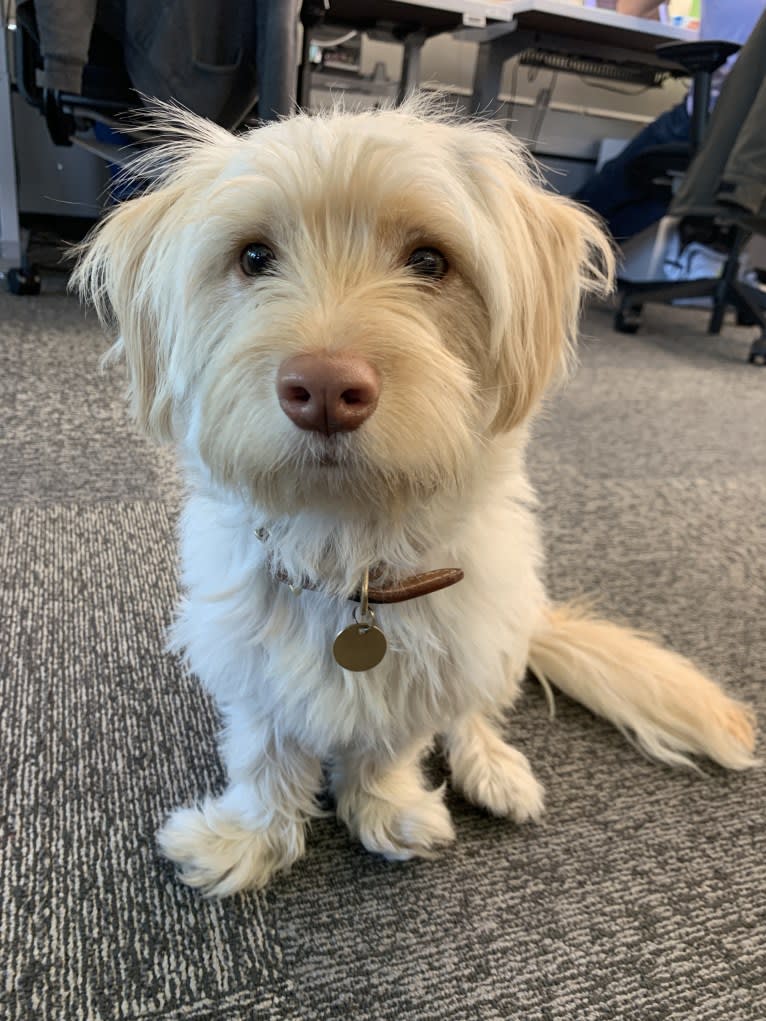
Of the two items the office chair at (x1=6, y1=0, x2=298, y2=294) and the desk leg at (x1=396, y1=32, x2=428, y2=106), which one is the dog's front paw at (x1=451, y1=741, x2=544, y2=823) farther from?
the desk leg at (x1=396, y1=32, x2=428, y2=106)

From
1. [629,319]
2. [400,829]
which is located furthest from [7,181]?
[400,829]

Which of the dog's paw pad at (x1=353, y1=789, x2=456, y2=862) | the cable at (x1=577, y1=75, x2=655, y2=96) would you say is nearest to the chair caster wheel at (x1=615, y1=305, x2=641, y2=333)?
the cable at (x1=577, y1=75, x2=655, y2=96)

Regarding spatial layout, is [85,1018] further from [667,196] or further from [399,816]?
[667,196]

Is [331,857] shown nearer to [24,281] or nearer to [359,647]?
[359,647]

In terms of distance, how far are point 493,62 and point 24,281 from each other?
6.76ft

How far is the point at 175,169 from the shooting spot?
29.4 inches

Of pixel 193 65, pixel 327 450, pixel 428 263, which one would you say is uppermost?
pixel 193 65

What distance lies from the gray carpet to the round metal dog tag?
275mm

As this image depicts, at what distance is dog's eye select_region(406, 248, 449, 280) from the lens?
0.64 m

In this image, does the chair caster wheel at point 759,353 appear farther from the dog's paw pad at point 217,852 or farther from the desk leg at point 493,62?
the dog's paw pad at point 217,852

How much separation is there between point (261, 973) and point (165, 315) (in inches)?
24.2

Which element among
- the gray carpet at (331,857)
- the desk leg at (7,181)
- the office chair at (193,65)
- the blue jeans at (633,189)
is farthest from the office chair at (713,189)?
the desk leg at (7,181)

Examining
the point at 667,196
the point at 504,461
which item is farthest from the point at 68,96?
the point at 667,196

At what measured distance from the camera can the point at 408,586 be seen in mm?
A: 692
